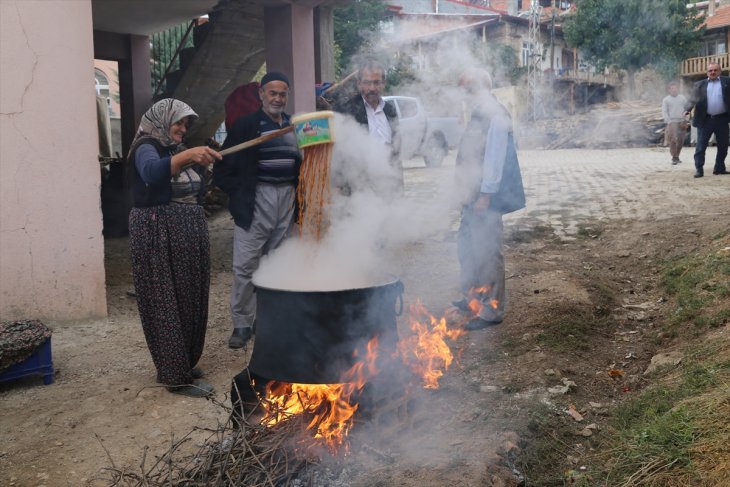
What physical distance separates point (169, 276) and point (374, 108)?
2165 millimetres

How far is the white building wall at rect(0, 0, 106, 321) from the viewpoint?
5355 millimetres

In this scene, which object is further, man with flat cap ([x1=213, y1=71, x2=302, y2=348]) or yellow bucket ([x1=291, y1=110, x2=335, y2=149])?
man with flat cap ([x1=213, y1=71, x2=302, y2=348])

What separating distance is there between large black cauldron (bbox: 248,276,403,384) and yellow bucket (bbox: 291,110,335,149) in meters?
1.01

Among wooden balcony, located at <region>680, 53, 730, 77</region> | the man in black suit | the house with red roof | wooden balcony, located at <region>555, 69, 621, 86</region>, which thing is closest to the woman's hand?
the man in black suit

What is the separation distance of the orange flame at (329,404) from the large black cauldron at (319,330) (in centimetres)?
6

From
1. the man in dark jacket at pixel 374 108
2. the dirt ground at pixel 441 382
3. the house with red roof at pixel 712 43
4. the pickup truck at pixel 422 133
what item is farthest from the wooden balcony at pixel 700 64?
the man in dark jacket at pixel 374 108

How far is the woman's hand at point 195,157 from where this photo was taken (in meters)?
3.93

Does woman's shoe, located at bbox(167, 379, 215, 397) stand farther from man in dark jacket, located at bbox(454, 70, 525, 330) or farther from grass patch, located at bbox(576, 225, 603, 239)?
grass patch, located at bbox(576, 225, 603, 239)

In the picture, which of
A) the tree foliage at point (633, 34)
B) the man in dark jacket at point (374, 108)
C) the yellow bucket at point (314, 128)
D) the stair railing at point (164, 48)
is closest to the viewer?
the yellow bucket at point (314, 128)

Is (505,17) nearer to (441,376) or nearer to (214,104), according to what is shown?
(214,104)

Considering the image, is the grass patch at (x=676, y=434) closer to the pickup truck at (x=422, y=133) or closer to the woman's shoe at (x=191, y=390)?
the woman's shoe at (x=191, y=390)

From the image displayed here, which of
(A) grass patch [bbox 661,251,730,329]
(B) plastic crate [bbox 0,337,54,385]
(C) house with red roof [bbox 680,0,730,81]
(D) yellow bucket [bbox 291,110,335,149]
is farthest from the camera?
(C) house with red roof [bbox 680,0,730,81]

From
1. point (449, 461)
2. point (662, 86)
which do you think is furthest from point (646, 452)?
point (662, 86)

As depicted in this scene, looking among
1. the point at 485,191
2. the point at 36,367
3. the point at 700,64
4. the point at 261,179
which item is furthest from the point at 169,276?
the point at 700,64
